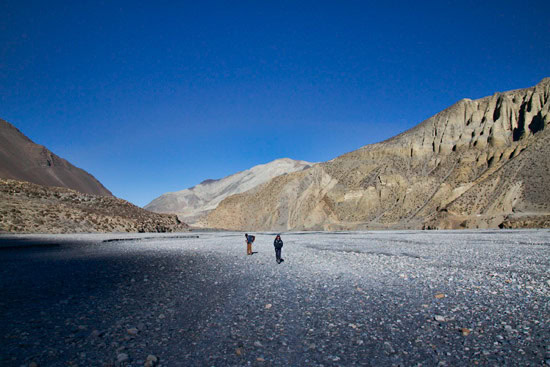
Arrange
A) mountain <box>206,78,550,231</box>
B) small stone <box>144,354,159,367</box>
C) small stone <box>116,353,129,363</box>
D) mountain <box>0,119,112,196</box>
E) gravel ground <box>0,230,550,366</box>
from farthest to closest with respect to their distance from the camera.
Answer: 1. mountain <box>0,119,112,196</box>
2. mountain <box>206,78,550,231</box>
3. gravel ground <box>0,230,550,366</box>
4. small stone <box>116,353,129,363</box>
5. small stone <box>144,354,159,367</box>

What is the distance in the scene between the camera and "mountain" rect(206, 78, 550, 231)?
57.4 metres

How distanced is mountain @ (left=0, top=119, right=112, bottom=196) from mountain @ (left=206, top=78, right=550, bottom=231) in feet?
232

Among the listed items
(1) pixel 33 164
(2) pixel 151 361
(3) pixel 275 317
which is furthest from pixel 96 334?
(1) pixel 33 164

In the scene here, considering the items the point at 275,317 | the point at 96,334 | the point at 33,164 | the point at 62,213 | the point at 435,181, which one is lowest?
the point at 275,317

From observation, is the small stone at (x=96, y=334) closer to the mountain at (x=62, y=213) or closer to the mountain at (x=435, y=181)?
the mountain at (x=62, y=213)

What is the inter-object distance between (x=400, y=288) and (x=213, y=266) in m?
8.12

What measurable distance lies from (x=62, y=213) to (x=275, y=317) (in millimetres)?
45255

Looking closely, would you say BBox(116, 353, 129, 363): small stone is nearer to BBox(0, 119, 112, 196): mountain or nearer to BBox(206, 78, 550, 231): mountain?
BBox(206, 78, 550, 231): mountain

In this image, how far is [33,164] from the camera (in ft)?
418

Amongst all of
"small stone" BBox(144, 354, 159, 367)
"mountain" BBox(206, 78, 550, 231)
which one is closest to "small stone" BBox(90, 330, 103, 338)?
"small stone" BBox(144, 354, 159, 367)

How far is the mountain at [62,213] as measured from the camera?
38.9 m

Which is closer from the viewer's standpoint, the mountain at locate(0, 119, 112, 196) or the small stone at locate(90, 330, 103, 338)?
the small stone at locate(90, 330, 103, 338)

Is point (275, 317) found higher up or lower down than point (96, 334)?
lower down

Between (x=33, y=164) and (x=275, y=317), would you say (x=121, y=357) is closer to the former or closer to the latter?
(x=275, y=317)
